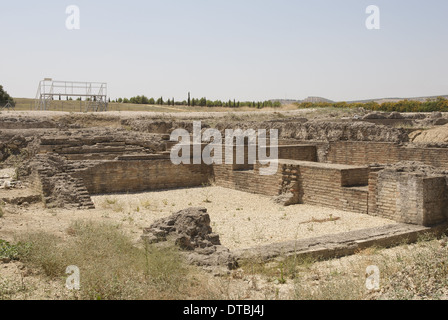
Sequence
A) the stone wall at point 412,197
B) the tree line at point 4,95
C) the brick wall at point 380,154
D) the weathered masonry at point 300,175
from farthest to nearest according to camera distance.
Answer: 1. the tree line at point 4,95
2. the brick wall at point 380,154
3. the weathered masonry at point 300,175
4. the stone wall at point 412,197

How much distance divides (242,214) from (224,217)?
512mm

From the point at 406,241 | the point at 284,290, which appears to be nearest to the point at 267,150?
the point at 406,241

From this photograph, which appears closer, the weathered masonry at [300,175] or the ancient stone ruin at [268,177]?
the ancient stone ruin at [268,177]

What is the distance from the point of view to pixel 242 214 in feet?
32.6

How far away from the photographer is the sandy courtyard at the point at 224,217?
7.66 metres

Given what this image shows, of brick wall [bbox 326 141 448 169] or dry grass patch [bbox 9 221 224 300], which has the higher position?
brick wall [bbox 326 141 448 169]

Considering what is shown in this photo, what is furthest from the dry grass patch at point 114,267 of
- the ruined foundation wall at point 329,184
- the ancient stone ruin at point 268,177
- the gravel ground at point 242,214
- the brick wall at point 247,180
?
the brick wall at point 247,180

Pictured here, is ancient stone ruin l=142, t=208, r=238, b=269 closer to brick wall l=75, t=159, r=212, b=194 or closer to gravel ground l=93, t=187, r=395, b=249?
gravel ground l=93, t=187, r=395, b=249

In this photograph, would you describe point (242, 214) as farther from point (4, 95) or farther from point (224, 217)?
point (4, 95)

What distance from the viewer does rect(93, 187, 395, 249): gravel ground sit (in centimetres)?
806

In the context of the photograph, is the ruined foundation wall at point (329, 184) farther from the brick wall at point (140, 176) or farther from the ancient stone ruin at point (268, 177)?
the brick wall at point (140, 176)

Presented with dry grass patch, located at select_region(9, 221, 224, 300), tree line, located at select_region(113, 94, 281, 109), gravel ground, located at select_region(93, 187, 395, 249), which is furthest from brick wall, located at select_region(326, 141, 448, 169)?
tree line, located at select_region(113, 94, 281, 109)

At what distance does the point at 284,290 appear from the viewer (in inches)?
200
